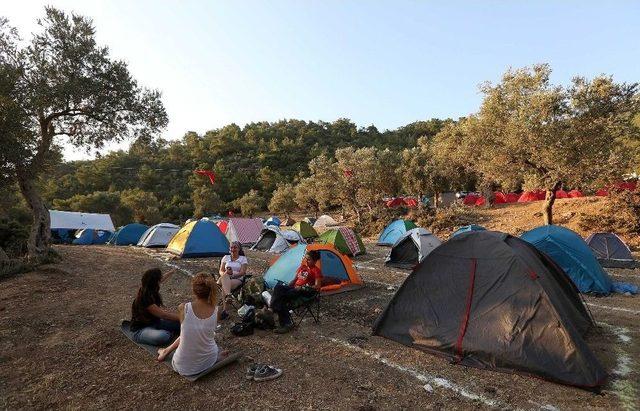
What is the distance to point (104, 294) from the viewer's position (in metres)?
9.02

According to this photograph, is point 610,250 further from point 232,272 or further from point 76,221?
point 76,221

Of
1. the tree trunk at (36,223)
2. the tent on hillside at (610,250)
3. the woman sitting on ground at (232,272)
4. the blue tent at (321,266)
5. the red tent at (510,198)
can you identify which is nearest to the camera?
the woman sitting on ground at (232,272)

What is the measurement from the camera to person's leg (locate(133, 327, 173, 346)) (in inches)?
216

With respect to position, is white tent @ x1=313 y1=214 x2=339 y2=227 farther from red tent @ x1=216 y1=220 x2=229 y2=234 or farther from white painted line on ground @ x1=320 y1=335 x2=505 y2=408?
white painted line on ground @ x1=320 y1=335 x2=505 y2=408

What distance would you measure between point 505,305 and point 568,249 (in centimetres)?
564

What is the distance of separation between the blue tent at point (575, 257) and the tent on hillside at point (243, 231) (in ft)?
49.0

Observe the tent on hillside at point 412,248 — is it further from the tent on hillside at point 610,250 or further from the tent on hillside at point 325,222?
the tent on hillside at point 325,222

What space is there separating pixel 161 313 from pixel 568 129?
16.2m

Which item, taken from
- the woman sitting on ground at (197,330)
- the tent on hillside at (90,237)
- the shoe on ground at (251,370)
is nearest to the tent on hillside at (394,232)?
the shoe on ground at (251,370)

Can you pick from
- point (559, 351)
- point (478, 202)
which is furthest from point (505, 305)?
point (478, 202)

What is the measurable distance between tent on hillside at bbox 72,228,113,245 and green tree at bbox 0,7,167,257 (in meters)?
15.4

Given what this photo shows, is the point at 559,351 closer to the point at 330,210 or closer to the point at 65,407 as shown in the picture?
the point at 65,407

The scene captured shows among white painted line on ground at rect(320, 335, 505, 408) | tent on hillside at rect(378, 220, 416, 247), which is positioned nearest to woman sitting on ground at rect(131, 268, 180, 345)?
white painted line on ground at rect(320, 335, 505, 408)

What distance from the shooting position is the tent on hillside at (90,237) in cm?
2639
